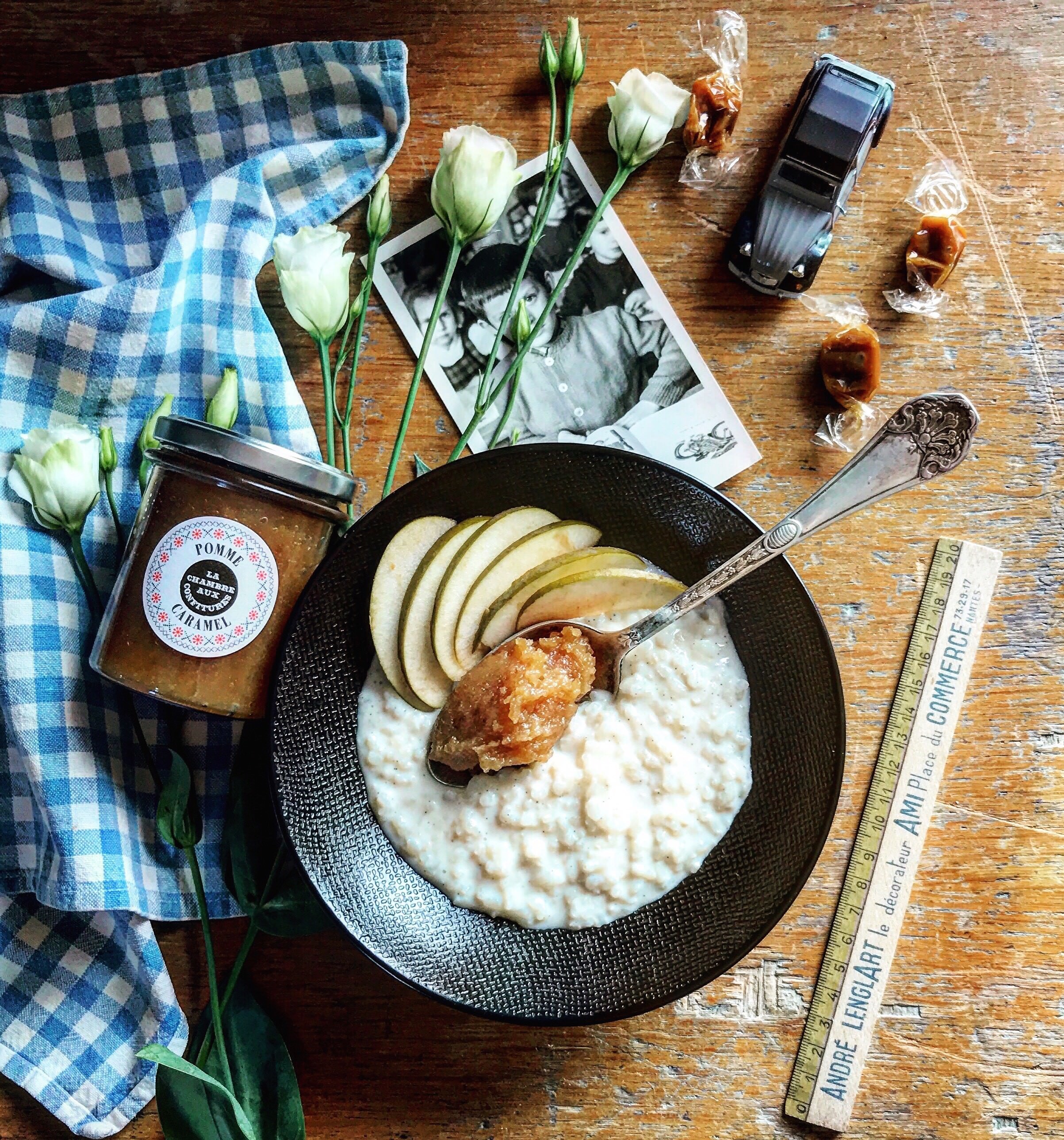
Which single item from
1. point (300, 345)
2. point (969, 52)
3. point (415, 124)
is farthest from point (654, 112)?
point (300, 345)

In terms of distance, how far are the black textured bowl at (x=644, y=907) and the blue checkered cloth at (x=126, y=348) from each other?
225mm

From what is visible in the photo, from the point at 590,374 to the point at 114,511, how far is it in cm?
75

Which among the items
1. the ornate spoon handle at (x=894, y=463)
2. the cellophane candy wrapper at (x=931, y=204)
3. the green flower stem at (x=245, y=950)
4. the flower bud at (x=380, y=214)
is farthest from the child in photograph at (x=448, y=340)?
the green flower stem at (x=245, y=950)

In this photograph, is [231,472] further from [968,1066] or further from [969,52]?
[968,1066]

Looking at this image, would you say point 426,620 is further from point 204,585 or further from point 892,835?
point 892,835

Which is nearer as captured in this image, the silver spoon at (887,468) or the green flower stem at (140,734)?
the silver spoon at (887,468)

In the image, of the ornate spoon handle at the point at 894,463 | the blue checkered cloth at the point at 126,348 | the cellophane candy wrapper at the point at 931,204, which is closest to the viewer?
the ornate spoon handle at the point at 894,463

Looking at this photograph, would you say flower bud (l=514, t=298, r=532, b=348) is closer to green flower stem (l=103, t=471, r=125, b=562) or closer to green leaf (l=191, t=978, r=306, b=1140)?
green flower stem (l=103, t=471, r=125, b=562)

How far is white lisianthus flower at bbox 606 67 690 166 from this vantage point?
4.67 ft

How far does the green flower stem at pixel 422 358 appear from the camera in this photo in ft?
4.71

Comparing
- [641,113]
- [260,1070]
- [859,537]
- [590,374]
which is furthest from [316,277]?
[260,1070]

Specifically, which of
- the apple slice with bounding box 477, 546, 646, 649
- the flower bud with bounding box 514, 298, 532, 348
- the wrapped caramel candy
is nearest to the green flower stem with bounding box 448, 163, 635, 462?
the flower bud with bounding box 514, 298, 532, 348

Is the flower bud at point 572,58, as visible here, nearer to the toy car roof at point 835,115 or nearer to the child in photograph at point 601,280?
the child in photograph at point 601,280

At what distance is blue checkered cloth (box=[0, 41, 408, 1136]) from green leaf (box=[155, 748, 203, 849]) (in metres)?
0.11
